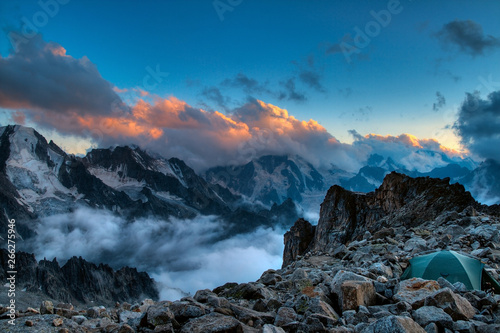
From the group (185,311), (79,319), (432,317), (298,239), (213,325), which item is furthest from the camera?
(298,239)

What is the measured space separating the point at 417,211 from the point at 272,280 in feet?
147

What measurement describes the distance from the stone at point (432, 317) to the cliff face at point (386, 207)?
108 ft

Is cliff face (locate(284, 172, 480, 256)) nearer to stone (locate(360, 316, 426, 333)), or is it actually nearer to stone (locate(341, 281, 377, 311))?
stone (locate(341, 281, 377, 311))

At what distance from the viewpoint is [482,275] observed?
1709cm

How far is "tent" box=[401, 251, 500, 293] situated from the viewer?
16.8m

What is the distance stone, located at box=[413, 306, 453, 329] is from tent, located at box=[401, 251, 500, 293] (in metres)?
8.56

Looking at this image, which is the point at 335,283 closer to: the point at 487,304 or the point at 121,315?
the point at 487,304

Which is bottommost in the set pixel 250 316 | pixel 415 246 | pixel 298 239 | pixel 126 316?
pixel 126 316

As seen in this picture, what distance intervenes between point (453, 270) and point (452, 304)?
8.78 m

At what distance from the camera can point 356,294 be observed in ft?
38.5

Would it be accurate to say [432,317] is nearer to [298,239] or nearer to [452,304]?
[452,304]

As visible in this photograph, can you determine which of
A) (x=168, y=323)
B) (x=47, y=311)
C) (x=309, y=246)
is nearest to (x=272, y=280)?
(x=168, y=323)

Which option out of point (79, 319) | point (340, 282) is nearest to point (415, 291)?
point (340, 282)

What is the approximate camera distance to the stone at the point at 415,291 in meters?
11.4
